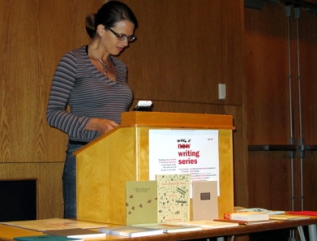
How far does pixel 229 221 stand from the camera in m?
2.16

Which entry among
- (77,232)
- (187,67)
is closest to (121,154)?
(77,232)

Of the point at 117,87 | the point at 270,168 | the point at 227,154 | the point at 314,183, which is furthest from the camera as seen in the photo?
the point at 314,183

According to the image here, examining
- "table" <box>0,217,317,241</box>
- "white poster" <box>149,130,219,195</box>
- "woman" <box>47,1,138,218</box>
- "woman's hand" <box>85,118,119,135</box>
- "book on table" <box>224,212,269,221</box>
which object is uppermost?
"woman" <box>47,1,138,218</box>

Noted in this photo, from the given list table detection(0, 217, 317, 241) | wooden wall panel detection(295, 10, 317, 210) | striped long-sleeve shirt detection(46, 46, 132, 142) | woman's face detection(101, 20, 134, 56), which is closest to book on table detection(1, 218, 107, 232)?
table detection(0, 217, 317, 241)

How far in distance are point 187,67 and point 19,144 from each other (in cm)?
144

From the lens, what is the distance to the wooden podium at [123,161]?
207 cm

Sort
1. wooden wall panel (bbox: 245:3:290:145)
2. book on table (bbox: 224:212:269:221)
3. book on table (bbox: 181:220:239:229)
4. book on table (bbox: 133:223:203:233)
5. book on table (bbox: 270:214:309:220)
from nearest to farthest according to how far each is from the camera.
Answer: book on table (bbox: 133:223:203:233)
book on table (bbox: 181:220:239:229)
book on table (bbox: 224:212:269:221)
book on table (bbox: 270:214:309:220)
wooden wall panel (bbox: 245:3:290:145)

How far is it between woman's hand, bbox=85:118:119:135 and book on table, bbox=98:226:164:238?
1.64 ft

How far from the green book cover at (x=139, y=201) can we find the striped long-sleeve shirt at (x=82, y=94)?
1.68ft

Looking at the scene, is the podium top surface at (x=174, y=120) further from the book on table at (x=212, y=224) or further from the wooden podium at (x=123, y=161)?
the book on table at (x=212, y=224)

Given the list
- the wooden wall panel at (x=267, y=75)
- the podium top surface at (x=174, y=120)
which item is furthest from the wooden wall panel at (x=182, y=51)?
the podium top surface at (x=174, y=120)

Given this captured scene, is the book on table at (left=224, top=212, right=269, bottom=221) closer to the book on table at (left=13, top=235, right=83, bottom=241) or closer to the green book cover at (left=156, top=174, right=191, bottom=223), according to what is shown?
the green book cover at (left=156, top=174, right=191, bottom=223)

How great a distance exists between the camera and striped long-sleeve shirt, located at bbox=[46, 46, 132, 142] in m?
2.50

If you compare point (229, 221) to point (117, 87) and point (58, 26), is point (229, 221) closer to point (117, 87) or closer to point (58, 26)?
point (117, 87)
